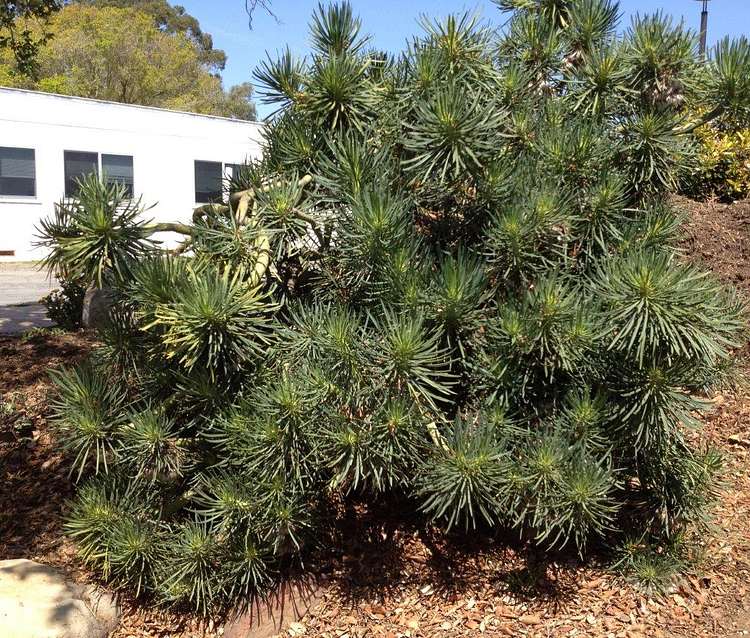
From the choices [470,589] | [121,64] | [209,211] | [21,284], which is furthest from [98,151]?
[470,589]

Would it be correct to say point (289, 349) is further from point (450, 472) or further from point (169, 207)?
point (169, 207)

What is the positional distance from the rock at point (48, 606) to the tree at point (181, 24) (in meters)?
49.2

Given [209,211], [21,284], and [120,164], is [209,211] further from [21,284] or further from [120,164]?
[120,164]

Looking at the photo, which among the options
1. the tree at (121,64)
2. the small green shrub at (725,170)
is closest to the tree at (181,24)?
the tree at (121,64)

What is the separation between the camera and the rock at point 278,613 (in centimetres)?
364

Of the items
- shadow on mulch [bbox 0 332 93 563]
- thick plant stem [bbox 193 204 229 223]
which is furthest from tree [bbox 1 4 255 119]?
thick plant stem [bbox 193 204 229 223]

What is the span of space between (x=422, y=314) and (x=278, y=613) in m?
1.78

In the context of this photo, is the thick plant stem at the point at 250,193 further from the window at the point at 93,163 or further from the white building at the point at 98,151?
the window at the point at 93,163

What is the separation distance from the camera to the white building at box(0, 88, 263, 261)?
18.3m

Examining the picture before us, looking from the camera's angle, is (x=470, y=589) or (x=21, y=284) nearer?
(x=470, y=589)

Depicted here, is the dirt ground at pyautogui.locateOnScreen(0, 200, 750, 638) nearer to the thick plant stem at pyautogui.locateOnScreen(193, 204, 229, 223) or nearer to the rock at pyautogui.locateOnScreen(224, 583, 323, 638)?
the rock at pyautogui.locateOnScreen(224, 583, 323, 638)

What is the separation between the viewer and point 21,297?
43.8 ft

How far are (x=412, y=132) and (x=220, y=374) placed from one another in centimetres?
135

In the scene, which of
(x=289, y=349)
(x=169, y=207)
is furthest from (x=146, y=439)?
(x=169, y=207)
